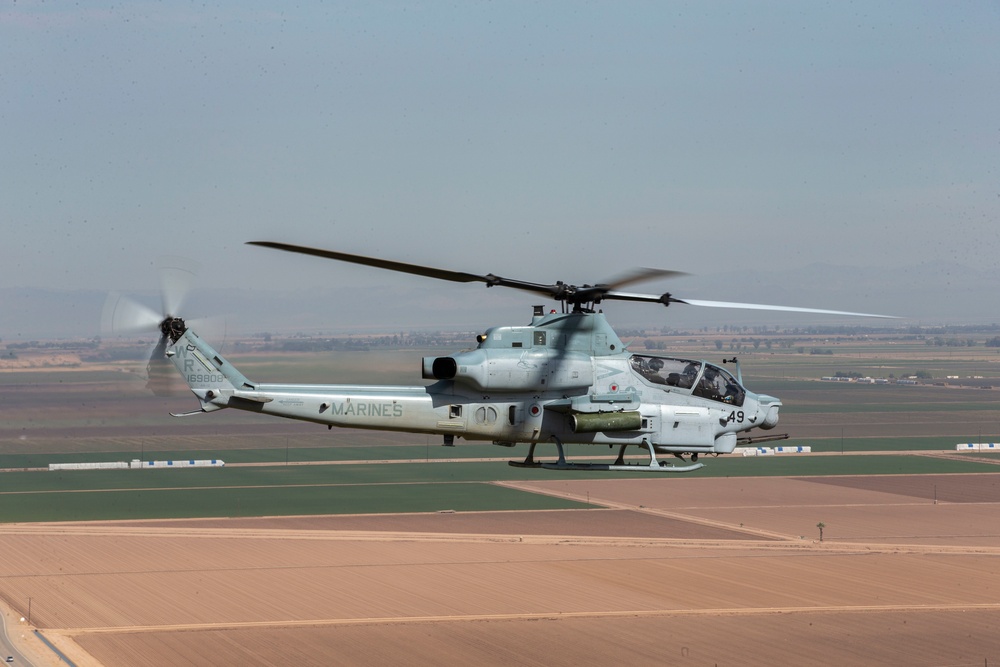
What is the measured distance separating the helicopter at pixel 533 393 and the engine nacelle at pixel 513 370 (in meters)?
0.02

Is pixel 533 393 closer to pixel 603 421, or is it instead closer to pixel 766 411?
pixel 603 421

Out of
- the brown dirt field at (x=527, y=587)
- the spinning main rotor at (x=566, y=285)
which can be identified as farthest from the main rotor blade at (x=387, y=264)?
the brown dirt field at (x=527, y=587)

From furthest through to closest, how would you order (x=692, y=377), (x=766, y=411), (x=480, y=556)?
1. (x=480, y=556)
2. (x=766, y=411)
3. (x=692, y=377)

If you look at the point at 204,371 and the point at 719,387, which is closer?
the point at 204,371

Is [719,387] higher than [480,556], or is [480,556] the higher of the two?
[719,387]

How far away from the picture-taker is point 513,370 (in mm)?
31375

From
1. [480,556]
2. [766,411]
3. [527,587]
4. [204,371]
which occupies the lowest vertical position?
[527,587]

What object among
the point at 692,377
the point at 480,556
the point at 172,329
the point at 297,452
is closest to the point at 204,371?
the point at 172,329

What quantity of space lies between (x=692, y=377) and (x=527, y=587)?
14472 millimetres

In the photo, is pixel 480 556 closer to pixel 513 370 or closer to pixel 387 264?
pixel 513 370

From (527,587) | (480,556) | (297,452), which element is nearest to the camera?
(527,587)

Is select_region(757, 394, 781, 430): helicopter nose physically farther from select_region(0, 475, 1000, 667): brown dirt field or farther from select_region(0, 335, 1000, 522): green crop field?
select_region(0, 335, 1000, 522): green crop field

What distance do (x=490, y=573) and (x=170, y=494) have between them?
29893 mm

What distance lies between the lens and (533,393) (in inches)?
1249
